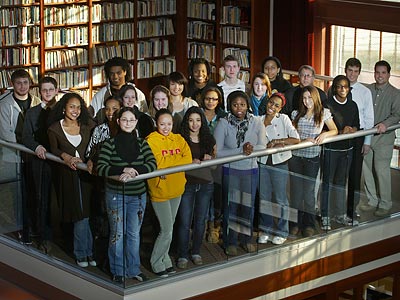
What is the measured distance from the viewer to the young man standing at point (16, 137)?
31.5 feet

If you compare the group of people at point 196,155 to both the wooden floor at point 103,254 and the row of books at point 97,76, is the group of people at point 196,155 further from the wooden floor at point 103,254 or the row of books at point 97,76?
the row of books at point 97,76

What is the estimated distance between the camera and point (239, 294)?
9492 mm

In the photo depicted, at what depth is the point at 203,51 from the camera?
15719mm

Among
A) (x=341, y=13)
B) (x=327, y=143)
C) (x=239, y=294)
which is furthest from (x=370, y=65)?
(x=239, y=294)

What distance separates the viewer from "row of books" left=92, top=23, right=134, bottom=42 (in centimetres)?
1514

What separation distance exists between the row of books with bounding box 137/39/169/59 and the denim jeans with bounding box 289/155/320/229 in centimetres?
638

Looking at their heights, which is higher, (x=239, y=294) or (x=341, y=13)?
(x=341, y=13)

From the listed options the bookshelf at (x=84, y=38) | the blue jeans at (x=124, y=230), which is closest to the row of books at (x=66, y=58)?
the bookshelf at (x=84, y=38)

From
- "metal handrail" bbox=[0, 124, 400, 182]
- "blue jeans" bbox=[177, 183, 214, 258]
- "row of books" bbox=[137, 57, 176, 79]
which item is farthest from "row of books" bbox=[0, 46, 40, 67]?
"blue jeans" bbox=[177, 183, 214, 258]

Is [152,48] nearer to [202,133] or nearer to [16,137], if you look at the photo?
[16,137]

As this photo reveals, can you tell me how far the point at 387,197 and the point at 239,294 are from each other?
6.33ft

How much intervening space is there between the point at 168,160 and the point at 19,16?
6.04 metres

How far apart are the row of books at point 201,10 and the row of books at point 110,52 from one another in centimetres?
98

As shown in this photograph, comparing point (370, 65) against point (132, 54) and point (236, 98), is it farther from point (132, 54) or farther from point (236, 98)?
point (236, 98)
